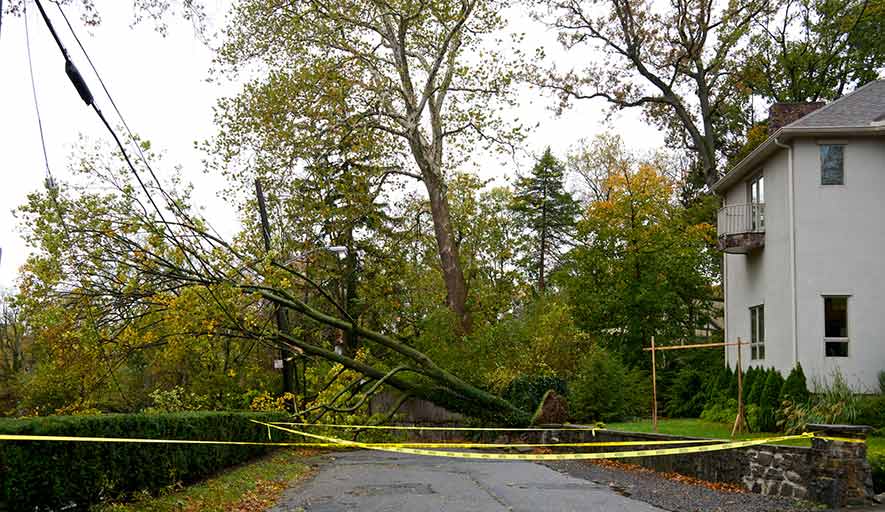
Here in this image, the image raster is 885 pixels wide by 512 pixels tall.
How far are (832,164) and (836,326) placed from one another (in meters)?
3.98

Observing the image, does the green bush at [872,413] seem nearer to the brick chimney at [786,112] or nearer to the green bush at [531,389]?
the green bush at [531,389]

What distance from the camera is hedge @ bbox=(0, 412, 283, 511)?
897cm

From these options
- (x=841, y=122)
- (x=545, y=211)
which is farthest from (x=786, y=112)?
(x=545, y=211)

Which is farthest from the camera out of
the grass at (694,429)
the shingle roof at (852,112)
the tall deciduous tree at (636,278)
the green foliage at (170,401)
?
the tall deciduous tree at (636,278)

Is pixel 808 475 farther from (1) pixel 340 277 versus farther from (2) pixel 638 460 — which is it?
(1) pixel 340 277

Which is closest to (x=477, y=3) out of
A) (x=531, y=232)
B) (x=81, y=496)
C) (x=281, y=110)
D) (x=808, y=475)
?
(x=281, y=110)

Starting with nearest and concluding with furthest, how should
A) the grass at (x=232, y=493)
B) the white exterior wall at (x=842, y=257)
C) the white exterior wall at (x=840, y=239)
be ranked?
the grass at (x=232, y=493) < the white exterior wall at (x=842, y=257) < the white exterior wall at (x=840, y=239)

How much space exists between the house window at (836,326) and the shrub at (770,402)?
1.46 m

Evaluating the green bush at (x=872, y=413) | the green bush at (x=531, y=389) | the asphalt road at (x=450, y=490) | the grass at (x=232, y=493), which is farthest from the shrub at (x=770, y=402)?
the grass at (x=232, y=493)

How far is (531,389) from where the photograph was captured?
25.5m

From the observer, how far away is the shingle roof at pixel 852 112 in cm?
2144

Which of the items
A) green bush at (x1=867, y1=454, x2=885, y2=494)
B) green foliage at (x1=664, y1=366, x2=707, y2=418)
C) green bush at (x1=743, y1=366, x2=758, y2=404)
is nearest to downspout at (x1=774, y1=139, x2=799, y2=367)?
green bush at (x1=743, y1=366, x2=758, y2=404)

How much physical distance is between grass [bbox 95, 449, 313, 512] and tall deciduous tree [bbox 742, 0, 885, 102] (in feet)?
80.1

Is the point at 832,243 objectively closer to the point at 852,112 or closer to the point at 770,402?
the point at 852,112
